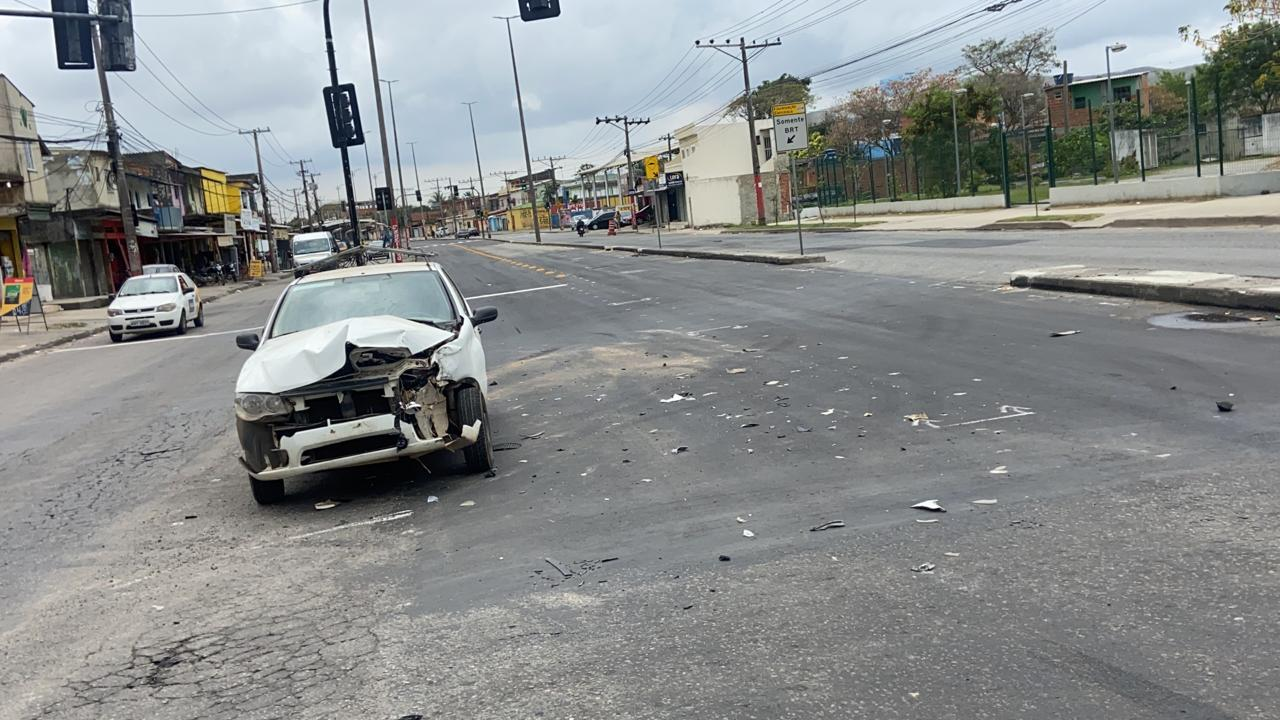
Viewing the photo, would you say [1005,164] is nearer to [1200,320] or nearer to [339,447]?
[1200,320]

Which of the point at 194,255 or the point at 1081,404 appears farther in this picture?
the point at 194,255

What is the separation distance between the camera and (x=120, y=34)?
18.2m

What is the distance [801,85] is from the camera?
106 metres

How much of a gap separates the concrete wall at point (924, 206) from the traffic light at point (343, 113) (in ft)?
91.9

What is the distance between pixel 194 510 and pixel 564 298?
52.9ft

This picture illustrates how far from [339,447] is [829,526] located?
10.9 feet

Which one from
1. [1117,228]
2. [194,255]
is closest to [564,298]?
[1117,228]

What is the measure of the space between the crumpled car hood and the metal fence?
773 inches

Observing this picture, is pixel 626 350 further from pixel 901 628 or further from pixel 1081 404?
pixel 901 628

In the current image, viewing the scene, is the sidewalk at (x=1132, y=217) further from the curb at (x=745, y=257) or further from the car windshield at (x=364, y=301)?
the car windshield at (x=364, y=301)

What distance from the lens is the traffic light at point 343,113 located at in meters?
26.5

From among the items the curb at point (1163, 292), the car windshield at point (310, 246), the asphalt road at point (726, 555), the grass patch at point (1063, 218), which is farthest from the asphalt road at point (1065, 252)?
the car windshield at point (310, 246)

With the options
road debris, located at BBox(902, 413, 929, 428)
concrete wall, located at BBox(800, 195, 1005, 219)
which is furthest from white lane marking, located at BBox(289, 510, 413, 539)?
concrete wall, located at BBox(800, 195, 1005, 219)

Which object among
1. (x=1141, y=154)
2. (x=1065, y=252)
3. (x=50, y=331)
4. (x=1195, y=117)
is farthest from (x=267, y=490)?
(x=1141, y=154)
